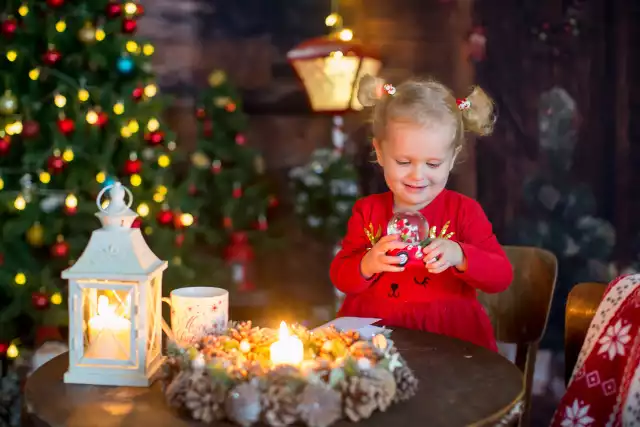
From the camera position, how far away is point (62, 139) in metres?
2.91

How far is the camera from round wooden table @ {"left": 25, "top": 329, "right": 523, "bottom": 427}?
1.08 m

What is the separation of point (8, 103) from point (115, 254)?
1.92 meters

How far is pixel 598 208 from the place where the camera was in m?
3.14

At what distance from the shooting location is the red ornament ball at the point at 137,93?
303 cm

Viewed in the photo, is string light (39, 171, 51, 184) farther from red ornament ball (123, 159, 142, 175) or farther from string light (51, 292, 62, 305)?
string light (51, 292, 62, 305)

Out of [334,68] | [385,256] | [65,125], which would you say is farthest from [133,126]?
[385,256]

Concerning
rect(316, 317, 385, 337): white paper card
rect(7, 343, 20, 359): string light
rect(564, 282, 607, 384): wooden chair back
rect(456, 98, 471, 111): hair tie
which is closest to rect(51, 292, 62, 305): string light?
rect(7, 343, 20, 359): string light

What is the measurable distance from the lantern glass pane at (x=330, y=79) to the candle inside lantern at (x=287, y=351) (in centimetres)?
183


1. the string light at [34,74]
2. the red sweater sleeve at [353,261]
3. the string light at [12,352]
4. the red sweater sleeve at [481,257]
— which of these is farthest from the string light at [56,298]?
the red sweater sleeve at [481,257]

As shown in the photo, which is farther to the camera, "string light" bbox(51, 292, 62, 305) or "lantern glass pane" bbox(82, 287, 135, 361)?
"string light" bbox(51, 292, 62, 305)

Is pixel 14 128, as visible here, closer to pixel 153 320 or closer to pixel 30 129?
pixel 30 129

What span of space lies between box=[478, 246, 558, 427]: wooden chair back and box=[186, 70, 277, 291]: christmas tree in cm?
155

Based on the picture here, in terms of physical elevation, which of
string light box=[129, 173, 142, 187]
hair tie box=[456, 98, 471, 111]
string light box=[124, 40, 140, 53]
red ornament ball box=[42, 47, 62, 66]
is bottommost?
string light box=[129, 173, 142, 187]

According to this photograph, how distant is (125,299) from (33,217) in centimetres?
183
